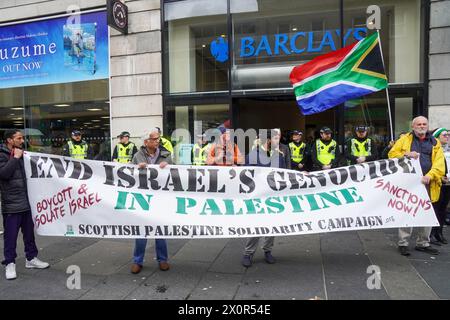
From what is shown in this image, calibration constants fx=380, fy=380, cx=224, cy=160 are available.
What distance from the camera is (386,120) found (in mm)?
8836

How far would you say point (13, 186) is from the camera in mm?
4707

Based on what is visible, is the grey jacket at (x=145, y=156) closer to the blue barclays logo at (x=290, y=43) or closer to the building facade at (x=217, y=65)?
the building facade at (x=217, y=65)

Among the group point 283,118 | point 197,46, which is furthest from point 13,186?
point 283,118

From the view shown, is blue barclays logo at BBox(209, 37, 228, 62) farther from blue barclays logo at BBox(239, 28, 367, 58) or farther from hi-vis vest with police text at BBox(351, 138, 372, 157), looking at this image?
hi-vis vest with police text at BBox(351, 138, 372, 157)

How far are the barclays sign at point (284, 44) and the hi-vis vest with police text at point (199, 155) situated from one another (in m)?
2.51

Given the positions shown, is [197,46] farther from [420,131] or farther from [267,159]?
[420,131]

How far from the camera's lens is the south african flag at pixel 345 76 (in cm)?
589

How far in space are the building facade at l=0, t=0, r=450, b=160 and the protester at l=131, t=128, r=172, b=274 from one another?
196 inches

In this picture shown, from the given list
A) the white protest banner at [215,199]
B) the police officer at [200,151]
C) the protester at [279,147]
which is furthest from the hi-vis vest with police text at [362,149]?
the police officer at [200,151]

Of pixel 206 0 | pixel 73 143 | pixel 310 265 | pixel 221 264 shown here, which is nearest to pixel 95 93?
pixel 73 143

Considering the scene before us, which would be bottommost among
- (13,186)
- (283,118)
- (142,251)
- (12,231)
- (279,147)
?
(142,251)

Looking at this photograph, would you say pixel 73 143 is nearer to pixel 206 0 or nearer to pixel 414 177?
pixel 206 0

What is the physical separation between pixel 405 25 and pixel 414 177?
221 inches

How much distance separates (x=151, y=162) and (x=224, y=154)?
3120 millimetres
